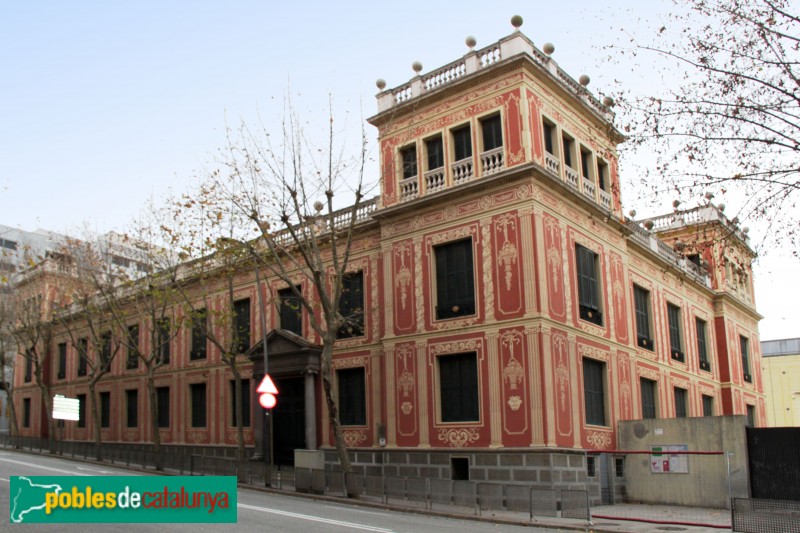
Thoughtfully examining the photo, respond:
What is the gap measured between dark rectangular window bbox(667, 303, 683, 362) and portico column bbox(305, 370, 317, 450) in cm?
1549

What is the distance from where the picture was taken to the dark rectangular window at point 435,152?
26938 mm

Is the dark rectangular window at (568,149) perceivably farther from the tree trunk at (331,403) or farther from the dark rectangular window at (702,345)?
the dark rectangular window at (702,345)

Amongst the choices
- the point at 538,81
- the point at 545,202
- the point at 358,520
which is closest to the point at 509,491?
the point at 358,520

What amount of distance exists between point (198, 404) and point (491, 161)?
63.5ft

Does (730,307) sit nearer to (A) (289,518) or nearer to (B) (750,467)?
(B) (750,467)

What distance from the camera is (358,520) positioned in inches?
664

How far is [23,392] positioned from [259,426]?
28188 millimetres

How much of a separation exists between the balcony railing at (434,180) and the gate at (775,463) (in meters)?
12.3

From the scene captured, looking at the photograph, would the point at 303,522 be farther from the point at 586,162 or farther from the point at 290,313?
the point at 586,162

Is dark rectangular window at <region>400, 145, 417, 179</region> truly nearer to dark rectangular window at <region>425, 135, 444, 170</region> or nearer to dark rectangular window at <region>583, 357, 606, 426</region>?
dark rectangular window at <region>425, 135, 444, 170</region>

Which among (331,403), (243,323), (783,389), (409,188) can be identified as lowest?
(783,389)

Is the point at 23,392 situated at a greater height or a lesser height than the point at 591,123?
lesser

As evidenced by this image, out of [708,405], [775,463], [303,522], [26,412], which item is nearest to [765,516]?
[775,463]

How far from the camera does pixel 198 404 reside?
36.3 meters
